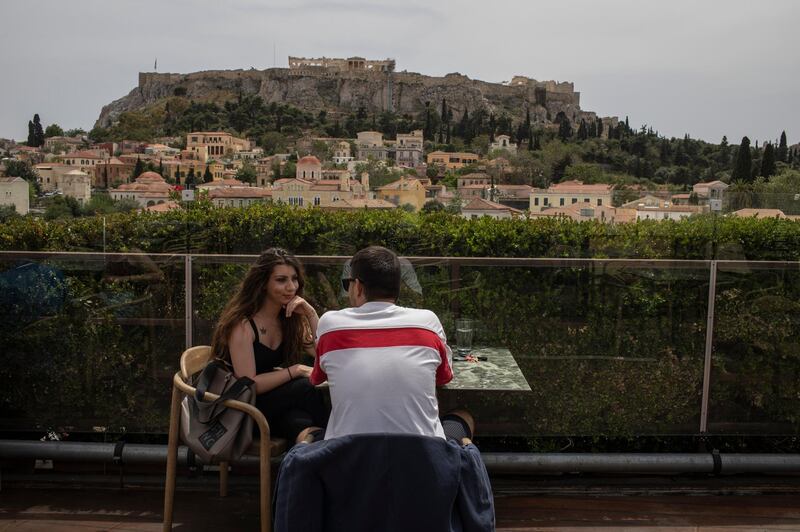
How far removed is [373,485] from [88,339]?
1731 millimetres

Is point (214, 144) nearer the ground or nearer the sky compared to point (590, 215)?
nearer the sky

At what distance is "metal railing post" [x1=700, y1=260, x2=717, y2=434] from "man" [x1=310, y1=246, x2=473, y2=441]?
4.64ft

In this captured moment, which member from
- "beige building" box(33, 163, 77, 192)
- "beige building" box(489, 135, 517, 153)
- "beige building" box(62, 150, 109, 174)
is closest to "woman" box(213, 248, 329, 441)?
"beige building" box(33, 163, 77, 192)

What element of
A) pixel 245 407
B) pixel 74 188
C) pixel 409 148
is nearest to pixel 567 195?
pixel 74 188

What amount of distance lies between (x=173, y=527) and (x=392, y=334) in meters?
→ 1.29

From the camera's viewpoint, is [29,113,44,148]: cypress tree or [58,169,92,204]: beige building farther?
[29,113,44,148]: cypress tree

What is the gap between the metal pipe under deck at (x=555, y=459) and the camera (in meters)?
2.69

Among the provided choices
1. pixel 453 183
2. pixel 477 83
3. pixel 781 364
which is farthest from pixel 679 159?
pixel 781 364

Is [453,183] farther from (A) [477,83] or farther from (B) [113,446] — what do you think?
(B) [113,446]

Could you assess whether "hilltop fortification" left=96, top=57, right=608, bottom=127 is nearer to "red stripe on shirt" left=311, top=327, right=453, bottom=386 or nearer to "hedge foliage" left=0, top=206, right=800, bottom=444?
"hedge foliage" left=0, top=206, right=800, bottom=444

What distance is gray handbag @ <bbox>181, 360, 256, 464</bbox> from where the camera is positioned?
206cm

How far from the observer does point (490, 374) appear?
96.9 inches

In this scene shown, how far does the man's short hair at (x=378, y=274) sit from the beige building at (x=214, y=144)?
8892 centimetres

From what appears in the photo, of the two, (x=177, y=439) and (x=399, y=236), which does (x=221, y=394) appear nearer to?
(x=177, y=439)
